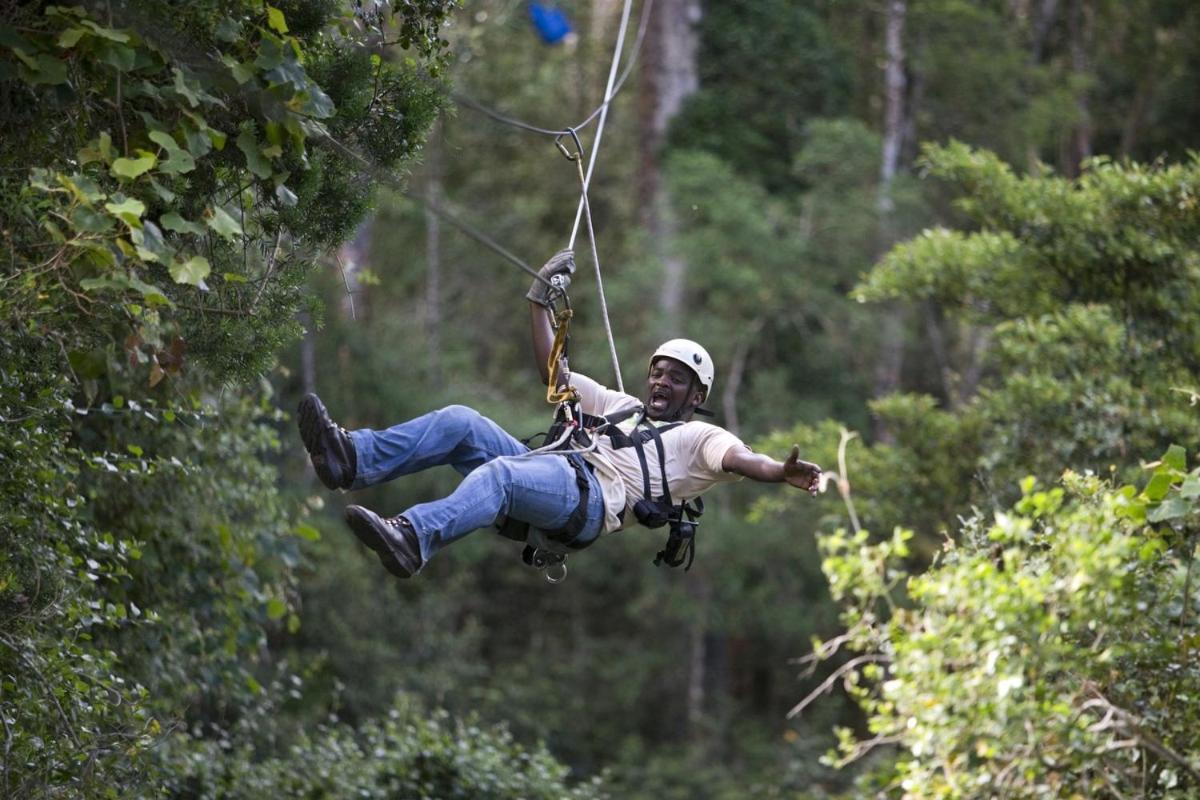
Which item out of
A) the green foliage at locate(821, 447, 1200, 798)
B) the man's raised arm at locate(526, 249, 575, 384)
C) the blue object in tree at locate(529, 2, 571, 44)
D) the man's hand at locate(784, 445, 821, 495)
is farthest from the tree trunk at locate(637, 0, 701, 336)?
the man's hand at locate(784, 445, 821, 495)

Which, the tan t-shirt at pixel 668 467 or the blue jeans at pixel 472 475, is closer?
the blue jeans at pixel 472 475

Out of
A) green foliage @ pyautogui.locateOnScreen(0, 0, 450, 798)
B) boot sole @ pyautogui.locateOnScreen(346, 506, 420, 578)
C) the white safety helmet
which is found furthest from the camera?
the white safety helmet

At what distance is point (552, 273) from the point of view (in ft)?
22.5

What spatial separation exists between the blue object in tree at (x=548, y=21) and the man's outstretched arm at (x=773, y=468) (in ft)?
50.0

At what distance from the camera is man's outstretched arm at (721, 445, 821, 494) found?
5.72m

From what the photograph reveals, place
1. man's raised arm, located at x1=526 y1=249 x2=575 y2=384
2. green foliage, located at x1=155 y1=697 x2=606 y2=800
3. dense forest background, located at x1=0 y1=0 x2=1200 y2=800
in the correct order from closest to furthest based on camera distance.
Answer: dense forest background, located at x1=0 y1=0 x2=1200 y2=800 < man's raised arm, located at x1=526 y1=249 x2=575 y2=384 < green foliage, located at x1=155 y1=697 x2=606 y2=800

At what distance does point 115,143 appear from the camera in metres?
6.00

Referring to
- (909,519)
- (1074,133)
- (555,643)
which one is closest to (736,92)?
(1074,133)

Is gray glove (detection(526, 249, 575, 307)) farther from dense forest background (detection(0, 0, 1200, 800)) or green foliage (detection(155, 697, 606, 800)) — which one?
green foliage (detection(155, 697, 606, 800))

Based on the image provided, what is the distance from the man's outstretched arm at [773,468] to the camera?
5.72m

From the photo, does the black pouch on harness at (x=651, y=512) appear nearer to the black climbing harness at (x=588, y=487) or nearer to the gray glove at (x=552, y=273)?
the black climbing harness at (x=588, y=487)

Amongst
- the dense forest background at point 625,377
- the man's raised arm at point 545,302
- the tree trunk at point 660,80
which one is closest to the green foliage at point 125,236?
the dense forest background at point 625,377

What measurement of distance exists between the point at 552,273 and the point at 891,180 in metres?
12.6

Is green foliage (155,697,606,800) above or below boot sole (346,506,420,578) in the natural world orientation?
above
